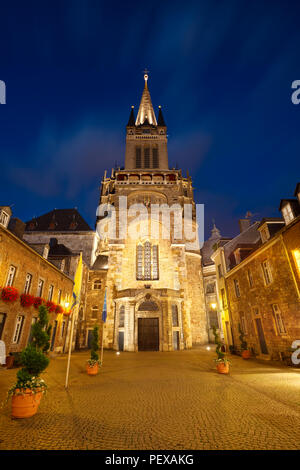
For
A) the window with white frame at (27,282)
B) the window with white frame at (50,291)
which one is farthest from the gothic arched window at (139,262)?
the window with white frame at (27,282)

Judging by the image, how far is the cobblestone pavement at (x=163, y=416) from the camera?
414cm

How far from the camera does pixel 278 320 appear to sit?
1323 centimetres

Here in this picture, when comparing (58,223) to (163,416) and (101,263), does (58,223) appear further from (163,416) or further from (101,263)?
(163,416)

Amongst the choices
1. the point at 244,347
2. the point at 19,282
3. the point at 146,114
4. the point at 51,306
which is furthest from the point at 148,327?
the point at 146,114

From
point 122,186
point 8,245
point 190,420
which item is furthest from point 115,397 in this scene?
point 122,186

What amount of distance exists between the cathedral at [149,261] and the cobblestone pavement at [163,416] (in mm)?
13950

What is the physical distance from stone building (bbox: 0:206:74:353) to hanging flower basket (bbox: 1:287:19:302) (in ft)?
0.74

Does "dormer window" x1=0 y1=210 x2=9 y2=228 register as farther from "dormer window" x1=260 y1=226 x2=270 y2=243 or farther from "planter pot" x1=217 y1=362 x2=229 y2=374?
"dormer window" x1=260 y1=226 x2=270 y2=243

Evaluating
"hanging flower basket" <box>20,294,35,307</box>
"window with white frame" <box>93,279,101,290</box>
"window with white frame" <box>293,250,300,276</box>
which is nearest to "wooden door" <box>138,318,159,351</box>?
"window with white frame" <box>93,279,101,290</box>

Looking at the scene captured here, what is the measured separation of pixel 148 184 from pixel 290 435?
31437 millimetres

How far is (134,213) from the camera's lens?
31.1m

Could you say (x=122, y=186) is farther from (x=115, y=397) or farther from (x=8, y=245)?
(x=115, y=397)

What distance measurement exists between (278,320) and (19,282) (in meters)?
16.3

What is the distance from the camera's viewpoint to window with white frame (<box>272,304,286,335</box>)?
12.8 metres
